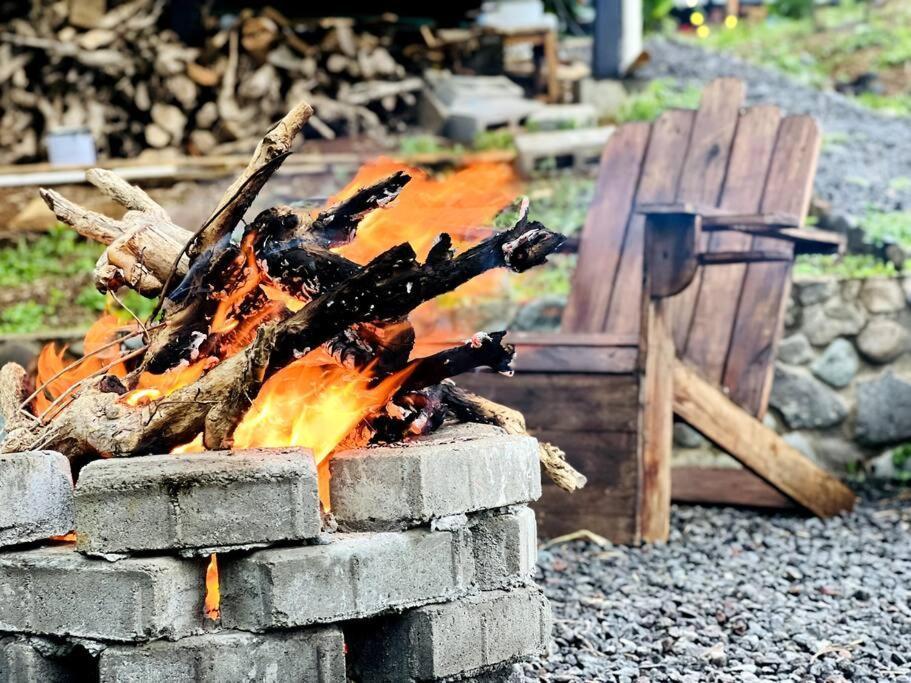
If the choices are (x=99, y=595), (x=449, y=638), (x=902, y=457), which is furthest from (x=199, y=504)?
(x=902, y=457)

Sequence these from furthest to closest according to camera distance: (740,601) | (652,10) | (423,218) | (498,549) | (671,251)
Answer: (652,10) < (671,251) < (740,601) < (423,218) < (498,549)

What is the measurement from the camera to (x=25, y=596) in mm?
2617

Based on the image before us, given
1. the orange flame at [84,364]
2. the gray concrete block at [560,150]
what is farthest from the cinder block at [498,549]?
the gray concrete block at [560,150]

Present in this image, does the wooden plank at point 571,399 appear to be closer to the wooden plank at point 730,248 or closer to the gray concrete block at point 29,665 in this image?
the wooden plank at point 730,248

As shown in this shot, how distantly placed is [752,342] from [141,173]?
4.48 meters

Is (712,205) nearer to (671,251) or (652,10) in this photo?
(671,251)

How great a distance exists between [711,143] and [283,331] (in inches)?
136

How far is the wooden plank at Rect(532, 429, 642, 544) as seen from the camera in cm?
451

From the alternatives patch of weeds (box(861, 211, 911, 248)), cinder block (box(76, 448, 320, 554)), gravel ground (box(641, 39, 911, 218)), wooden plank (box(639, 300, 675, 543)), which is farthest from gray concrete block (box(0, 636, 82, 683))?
gravel ground (box(641, 39, 911, 218))

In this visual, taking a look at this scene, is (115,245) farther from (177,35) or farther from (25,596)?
(177,35)

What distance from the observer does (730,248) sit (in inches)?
209

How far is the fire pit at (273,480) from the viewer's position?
248 cm

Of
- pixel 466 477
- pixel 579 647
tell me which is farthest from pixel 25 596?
pixel 579 647

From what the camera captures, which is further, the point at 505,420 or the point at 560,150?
the point at 560,150
